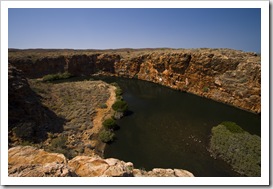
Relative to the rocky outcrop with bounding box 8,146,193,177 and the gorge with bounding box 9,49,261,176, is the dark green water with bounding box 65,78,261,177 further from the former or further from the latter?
the rocky outcrop with bounding box 8,146,193,177

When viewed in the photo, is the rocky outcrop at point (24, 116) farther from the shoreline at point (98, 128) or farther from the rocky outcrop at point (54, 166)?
the rocky outcrop at point (54, 166)

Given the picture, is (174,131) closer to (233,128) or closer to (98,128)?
(233,128)

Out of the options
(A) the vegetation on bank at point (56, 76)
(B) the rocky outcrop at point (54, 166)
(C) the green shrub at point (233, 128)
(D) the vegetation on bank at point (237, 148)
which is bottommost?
(D) the vegetation on bank at point (237, 148)

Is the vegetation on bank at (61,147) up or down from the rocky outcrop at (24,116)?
down

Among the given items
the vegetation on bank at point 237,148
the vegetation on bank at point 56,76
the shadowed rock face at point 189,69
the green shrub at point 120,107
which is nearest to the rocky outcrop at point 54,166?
the vegetation on bank at point 237,148

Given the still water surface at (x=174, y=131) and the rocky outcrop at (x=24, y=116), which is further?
the rocky outcrop at (x=24, y=116)

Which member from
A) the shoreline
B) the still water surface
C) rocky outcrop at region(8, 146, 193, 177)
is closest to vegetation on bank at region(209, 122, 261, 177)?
the still water surface
